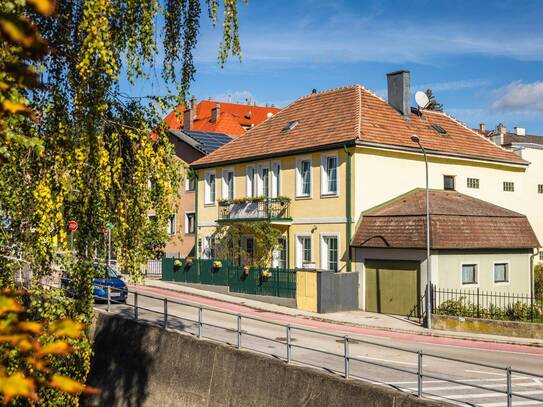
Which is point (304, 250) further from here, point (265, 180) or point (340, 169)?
point (340, 169)

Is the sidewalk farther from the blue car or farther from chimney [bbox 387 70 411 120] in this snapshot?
chimney [bbox 387 70 411 120]

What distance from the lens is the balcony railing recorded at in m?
33.0

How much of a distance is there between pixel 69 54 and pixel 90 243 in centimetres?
232

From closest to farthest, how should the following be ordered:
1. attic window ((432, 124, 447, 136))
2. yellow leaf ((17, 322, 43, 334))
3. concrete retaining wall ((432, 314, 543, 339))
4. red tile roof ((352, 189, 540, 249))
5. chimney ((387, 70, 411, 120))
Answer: yellow leaf ((17, 322, 43, 334)) → concrete retaining wall ((432, 314, 543, 339)) → red tile roof ((352, 189, 540, 249)) → chimney ((387, 70, 411, 120)) → attic window ((432, 124, 447, 136))

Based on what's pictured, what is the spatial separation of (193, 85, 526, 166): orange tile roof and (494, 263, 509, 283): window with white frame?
6.35 m

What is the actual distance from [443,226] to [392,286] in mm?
3106

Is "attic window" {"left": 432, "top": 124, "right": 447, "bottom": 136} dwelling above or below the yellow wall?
above

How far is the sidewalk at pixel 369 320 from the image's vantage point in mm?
22109

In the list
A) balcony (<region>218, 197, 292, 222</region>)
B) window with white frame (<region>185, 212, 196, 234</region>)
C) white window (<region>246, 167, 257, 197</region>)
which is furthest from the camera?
window with white frame (<region>185, 212, 196, 234</region>)

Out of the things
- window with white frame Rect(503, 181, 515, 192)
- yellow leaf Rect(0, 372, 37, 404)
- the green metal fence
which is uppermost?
window with white frame Rect(503, 181, 515, 192)

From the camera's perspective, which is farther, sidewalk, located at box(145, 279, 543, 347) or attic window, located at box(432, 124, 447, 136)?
attic window, located at box(432, 124, 447, 136)

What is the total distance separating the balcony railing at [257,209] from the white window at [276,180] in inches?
30.8

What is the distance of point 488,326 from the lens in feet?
74.5

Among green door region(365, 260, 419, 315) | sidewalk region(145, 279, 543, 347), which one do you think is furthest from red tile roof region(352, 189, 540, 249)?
sidewalk region(145, 279, 543, 347)
